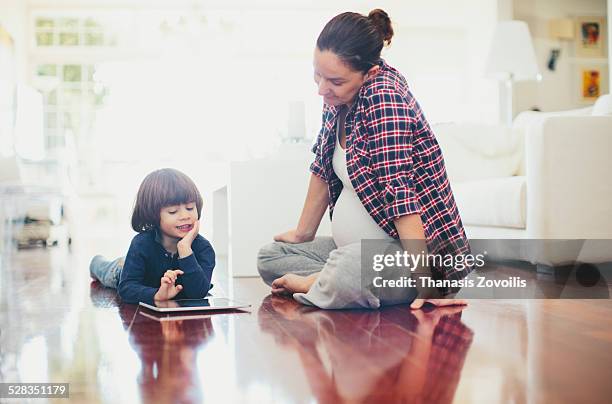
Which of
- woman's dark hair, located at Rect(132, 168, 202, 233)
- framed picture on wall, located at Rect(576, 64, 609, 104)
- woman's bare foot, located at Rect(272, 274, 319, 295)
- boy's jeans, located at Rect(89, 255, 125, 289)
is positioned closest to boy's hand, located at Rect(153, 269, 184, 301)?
woman's dark hair, located at Rect(132, 168, 202, 233)

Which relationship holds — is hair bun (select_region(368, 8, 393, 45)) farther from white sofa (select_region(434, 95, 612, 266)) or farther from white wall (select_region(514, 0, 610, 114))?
white wall (select_region(514, 0, 610, 114))

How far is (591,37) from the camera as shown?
8.95m

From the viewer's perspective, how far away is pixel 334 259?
215 cm

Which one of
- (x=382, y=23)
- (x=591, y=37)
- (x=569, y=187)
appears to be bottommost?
(x=569, y=187)

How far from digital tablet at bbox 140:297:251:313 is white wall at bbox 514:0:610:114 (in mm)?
6870

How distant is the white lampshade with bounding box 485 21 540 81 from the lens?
235 inches

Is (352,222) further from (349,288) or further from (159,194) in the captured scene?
(159,194)

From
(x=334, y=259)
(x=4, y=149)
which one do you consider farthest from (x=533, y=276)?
(x=4, y=149)

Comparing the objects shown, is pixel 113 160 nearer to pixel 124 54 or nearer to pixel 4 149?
pixel 124 54

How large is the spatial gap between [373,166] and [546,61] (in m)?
7.24

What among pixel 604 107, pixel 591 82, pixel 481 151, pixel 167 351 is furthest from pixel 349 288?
pixel 591 82

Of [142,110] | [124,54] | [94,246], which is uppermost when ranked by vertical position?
[124,54]

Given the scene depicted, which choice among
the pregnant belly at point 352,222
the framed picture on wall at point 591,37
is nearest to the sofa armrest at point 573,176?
the pregnant belly at point 352,222

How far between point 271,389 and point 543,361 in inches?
19.7
